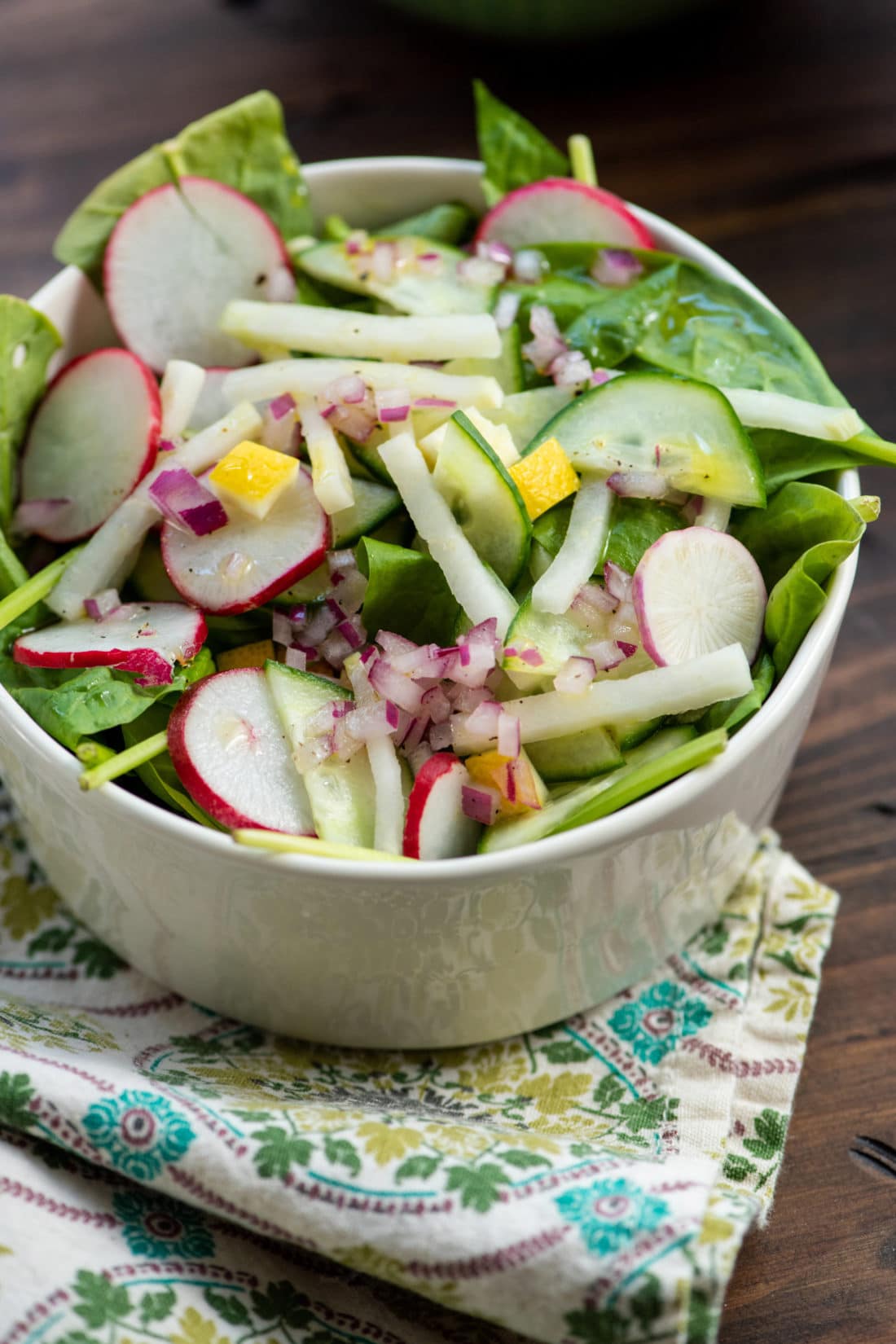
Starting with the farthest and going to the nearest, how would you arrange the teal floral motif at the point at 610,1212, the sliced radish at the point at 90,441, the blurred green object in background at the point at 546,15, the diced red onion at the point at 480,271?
the blurred green object in background at the point at 546,15, the diced red onion at the point at 480,271, the sliced radish at the point at 90,441, the teal floral motif at the point at 610,1212

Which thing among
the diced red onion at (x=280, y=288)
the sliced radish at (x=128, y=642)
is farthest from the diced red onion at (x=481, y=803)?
the diced red onion at (x=280, y=288)

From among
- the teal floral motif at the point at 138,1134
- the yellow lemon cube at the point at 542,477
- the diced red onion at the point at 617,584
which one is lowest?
the teal floral motif at the point at 138,1134

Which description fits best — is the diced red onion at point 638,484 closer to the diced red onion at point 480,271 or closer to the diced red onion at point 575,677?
the diced red onion at point 575,677

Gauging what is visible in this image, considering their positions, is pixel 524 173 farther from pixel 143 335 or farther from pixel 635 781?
pixel 635 781

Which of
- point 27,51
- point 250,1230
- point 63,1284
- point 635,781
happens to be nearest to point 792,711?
point 635,781

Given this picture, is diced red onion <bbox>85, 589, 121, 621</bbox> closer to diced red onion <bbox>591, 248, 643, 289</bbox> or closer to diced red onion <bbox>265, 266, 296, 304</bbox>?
diced red onion <bbox>265, 266, 296, 304</bbox>

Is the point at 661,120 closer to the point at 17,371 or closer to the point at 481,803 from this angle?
the point at 17,371
